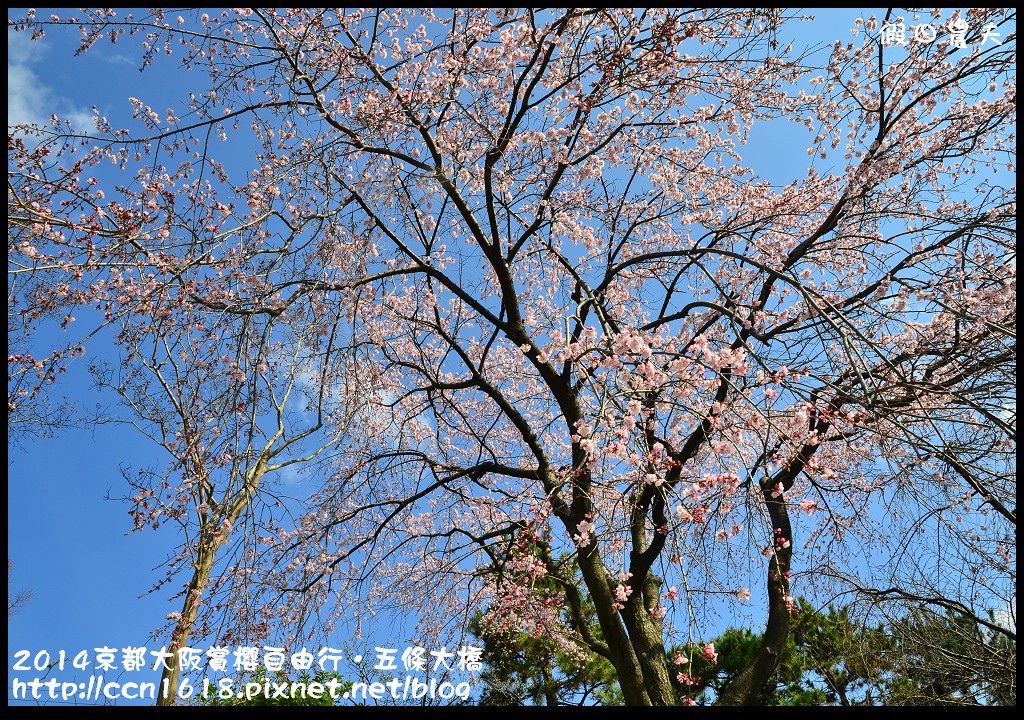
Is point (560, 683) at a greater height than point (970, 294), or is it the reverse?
point (970, 294)

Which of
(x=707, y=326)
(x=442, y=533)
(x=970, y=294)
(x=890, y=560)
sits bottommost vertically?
(x=890, y=560)

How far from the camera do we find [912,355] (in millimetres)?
4789

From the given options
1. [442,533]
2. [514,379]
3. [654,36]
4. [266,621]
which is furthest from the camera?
[514,379]

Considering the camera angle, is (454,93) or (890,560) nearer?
(890,560)

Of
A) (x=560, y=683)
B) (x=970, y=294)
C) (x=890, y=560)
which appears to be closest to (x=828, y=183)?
(x=970, y=294)

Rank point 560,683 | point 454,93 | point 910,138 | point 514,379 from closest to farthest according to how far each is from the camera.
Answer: point 454,93, point 910,138, point 514,379, point 560,683

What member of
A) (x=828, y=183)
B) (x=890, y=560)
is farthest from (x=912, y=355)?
(x=828, y=183)

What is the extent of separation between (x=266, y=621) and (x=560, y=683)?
19.0ft

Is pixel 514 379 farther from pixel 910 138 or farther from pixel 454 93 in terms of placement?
pixel 910 138

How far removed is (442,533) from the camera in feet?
24.1

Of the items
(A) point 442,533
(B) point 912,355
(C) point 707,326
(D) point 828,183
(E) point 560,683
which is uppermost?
(D) point 828,183

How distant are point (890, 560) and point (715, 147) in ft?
13.4

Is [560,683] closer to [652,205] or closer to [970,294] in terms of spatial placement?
[652,205]

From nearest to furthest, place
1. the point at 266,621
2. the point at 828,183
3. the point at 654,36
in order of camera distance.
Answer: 1. the point at 654,36
2. the point at 266,621
3. the point at 828,183
